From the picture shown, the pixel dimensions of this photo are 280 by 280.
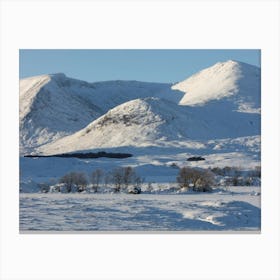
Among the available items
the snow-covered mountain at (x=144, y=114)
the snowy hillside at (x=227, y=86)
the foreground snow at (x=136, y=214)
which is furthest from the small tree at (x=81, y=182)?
the snowy hillside at (x=227, y=86)

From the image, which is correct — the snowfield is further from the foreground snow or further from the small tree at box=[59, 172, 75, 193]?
the small tree at box=[59, 172, 75, 193]

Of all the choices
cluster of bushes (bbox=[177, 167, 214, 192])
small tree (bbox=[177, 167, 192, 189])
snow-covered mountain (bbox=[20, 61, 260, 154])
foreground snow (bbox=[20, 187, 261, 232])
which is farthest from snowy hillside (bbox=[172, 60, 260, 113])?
foreground snow (bbox=[20, 187, 261, 232])

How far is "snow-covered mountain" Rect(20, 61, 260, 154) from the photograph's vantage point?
191 ft

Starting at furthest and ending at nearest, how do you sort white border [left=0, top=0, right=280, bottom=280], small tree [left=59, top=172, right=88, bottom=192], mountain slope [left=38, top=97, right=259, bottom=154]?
1. mountain slope [left=38, top=97, right=259, bottom=154]
2. small tree [left=59, top=172, right=88, bottom=192]
3. white border [left=0, top=0, right=280, bottom=280]

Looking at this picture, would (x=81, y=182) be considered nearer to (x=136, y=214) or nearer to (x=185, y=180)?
(x=185, y=180)

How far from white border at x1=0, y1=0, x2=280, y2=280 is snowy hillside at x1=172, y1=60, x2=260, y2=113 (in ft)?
192

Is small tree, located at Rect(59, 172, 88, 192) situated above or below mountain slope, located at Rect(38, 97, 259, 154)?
below

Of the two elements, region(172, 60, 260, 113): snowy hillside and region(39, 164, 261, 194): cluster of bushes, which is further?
region(172, 60, 260, 113): snowy hillside

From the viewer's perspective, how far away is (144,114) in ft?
201
